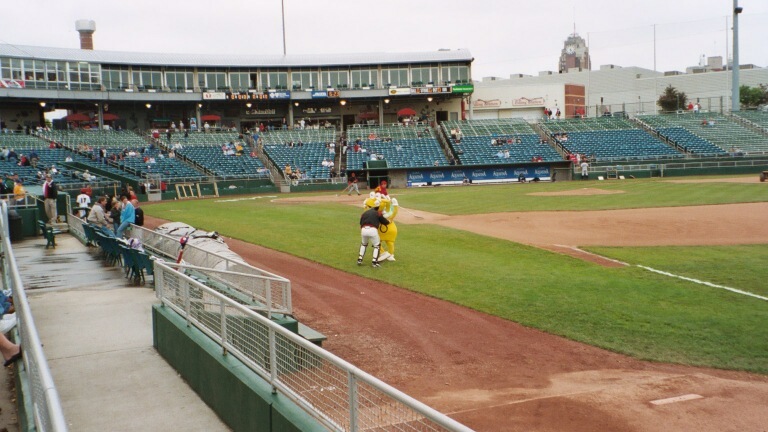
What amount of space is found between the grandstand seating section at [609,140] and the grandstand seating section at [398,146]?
12.1 meters

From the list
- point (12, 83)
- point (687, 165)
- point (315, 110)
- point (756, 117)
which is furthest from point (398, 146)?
point (756, 117)

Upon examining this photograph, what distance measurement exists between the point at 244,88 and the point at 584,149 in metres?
34.4

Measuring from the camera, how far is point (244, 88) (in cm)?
6688

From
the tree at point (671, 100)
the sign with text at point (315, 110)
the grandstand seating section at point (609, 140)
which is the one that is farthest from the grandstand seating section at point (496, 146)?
the tree at point (671, 100)

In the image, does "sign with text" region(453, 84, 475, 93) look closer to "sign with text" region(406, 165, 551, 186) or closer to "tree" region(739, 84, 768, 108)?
"sign with text" region(406, 165, 551, 186)

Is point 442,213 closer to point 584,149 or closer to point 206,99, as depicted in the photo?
point 584,149

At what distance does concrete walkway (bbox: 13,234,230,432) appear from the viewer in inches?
281

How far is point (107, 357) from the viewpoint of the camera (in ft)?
29.9

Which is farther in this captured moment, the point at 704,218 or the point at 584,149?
the point at 584,149

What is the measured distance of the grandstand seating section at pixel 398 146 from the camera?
5625 centimetres

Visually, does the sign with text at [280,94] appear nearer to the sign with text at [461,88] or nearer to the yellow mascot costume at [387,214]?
the sign with text at [461,88]

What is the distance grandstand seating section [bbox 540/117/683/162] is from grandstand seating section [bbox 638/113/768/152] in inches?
124

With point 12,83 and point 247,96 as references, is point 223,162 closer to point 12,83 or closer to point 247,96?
point 247,96

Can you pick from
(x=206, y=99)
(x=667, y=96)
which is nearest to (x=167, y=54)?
(x=206, y=99)
